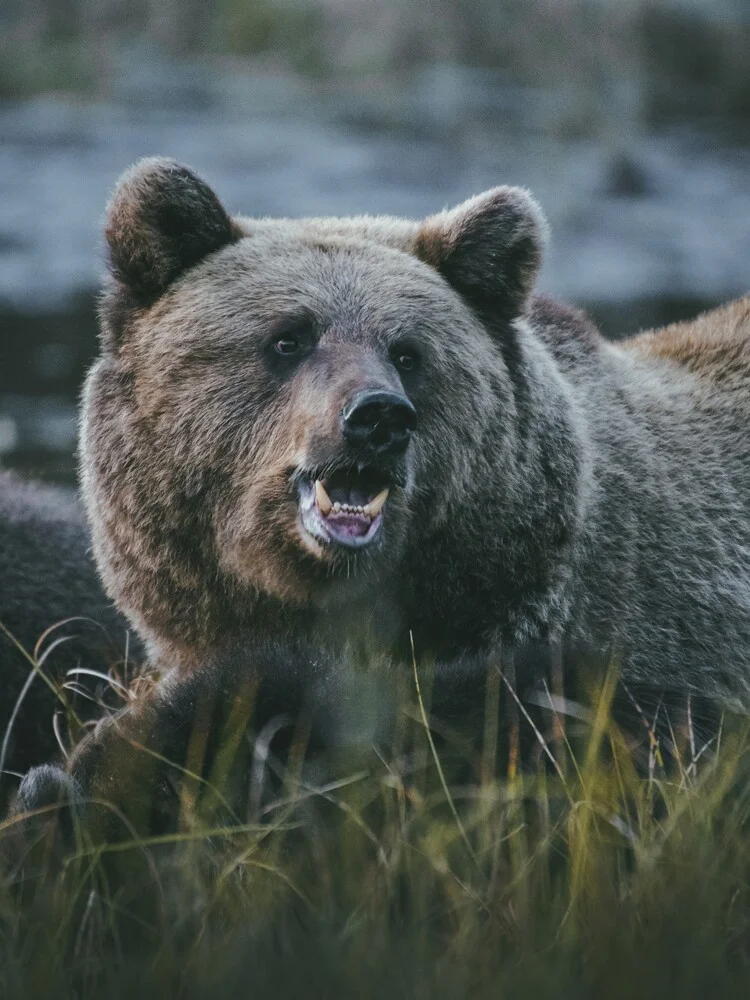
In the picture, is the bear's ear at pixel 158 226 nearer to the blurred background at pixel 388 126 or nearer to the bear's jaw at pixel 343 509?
the bear's jaw at pixel 343 509

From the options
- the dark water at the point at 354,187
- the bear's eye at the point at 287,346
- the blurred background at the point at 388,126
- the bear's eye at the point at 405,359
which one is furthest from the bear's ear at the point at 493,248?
the blurred background at the point at 388,126

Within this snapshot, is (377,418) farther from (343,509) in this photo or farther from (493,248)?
(493,248)

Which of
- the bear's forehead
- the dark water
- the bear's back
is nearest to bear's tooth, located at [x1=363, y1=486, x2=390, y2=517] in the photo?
the bear's forehead

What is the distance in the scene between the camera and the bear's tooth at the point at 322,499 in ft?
14.8

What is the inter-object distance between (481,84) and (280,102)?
12.7ft

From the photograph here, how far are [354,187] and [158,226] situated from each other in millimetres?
15523

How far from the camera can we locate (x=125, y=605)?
527 centimetres

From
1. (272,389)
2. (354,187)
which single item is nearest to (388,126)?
(354,187)

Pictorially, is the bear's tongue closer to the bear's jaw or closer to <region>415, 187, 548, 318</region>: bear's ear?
the bear's jaw

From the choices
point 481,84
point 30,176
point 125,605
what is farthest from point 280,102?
point 125,605

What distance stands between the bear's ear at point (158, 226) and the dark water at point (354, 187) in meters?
7.30

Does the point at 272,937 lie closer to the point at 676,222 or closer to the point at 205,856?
the point at 205,856

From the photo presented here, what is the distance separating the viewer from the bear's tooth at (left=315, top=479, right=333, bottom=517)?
14.8 ft

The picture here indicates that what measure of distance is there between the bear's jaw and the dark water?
7.96 m
